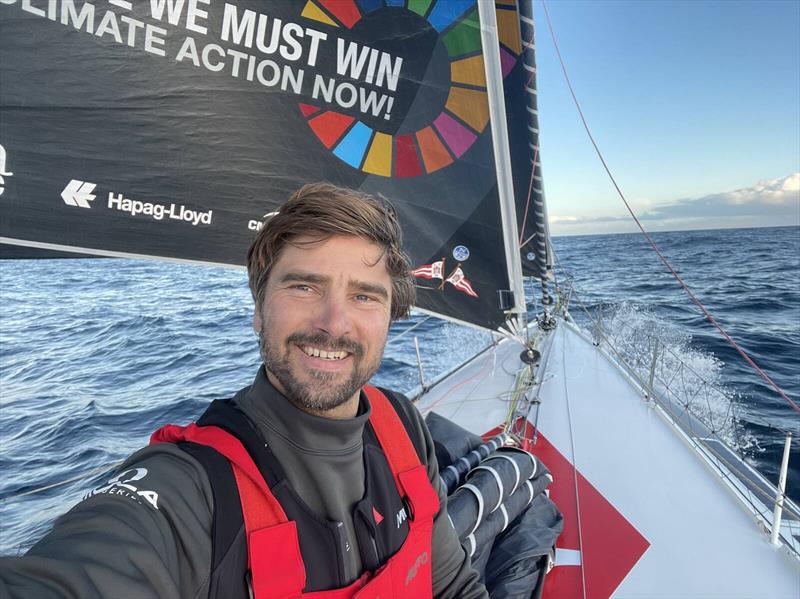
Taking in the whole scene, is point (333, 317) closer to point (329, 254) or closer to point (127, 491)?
point (329, 254)

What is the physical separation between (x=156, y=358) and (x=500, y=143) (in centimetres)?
540

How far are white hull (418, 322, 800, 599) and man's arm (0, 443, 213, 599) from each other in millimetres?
1736

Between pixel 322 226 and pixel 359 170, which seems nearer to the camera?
pixel 322 226

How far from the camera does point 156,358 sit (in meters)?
6.06

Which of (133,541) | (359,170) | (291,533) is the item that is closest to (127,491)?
(133,541)

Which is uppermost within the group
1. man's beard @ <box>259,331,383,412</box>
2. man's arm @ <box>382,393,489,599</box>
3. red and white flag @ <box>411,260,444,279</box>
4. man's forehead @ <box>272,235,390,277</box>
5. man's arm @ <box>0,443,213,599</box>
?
man's forehead @ <box>272,235,390,277</box>

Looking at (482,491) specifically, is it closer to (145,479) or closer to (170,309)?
(145,479)

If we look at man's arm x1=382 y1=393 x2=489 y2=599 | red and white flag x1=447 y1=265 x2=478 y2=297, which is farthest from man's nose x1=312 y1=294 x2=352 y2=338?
red and white flag x1=447 y1=265 x2=478 y2=297

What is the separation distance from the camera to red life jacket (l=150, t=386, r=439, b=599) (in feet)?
2.78

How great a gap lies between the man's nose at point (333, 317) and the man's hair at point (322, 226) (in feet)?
0.58

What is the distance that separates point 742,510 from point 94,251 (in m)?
3.62

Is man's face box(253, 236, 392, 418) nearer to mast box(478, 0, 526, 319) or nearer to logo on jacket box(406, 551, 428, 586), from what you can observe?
logo on jacket box(406, 551, 428, 586)

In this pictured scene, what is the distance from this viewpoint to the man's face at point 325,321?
1057 mm

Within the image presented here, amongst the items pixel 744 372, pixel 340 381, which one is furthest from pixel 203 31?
pixel 744 372
